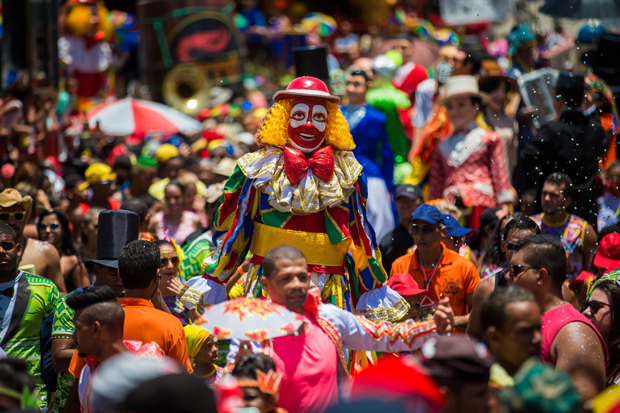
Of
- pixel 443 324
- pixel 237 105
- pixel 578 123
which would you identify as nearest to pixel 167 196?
pixel 578 123

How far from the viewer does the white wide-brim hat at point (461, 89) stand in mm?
8391

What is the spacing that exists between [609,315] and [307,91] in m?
2.27

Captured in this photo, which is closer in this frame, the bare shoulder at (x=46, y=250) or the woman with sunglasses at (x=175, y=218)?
the bare shoulder at (x=46, y=250)

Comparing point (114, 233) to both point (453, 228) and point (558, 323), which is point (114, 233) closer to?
point (453, 228)

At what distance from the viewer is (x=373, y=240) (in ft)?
18.2

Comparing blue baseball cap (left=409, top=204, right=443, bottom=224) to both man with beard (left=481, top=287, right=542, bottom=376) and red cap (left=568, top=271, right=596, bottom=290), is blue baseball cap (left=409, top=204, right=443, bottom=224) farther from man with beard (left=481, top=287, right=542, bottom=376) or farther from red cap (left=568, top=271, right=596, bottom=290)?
man with beard (left=481, top=287, right=542, bottom=376)

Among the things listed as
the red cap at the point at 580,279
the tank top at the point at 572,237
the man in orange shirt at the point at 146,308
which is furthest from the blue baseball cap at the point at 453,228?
the man in orange shirt at the point at 146,308

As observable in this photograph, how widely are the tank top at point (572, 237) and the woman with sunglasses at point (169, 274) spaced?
2.74m

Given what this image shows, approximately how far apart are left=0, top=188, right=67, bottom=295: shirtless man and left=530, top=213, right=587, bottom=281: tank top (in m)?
3.62

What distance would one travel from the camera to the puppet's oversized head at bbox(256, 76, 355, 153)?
5.55 metres

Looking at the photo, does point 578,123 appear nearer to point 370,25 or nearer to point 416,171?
point 416,171

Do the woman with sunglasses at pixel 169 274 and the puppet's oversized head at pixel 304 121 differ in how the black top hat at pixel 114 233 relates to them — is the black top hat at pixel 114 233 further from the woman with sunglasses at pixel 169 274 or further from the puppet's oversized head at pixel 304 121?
the puppet's oversized head at pixel 304 121

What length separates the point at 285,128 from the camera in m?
5.61

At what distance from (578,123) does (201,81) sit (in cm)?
989
